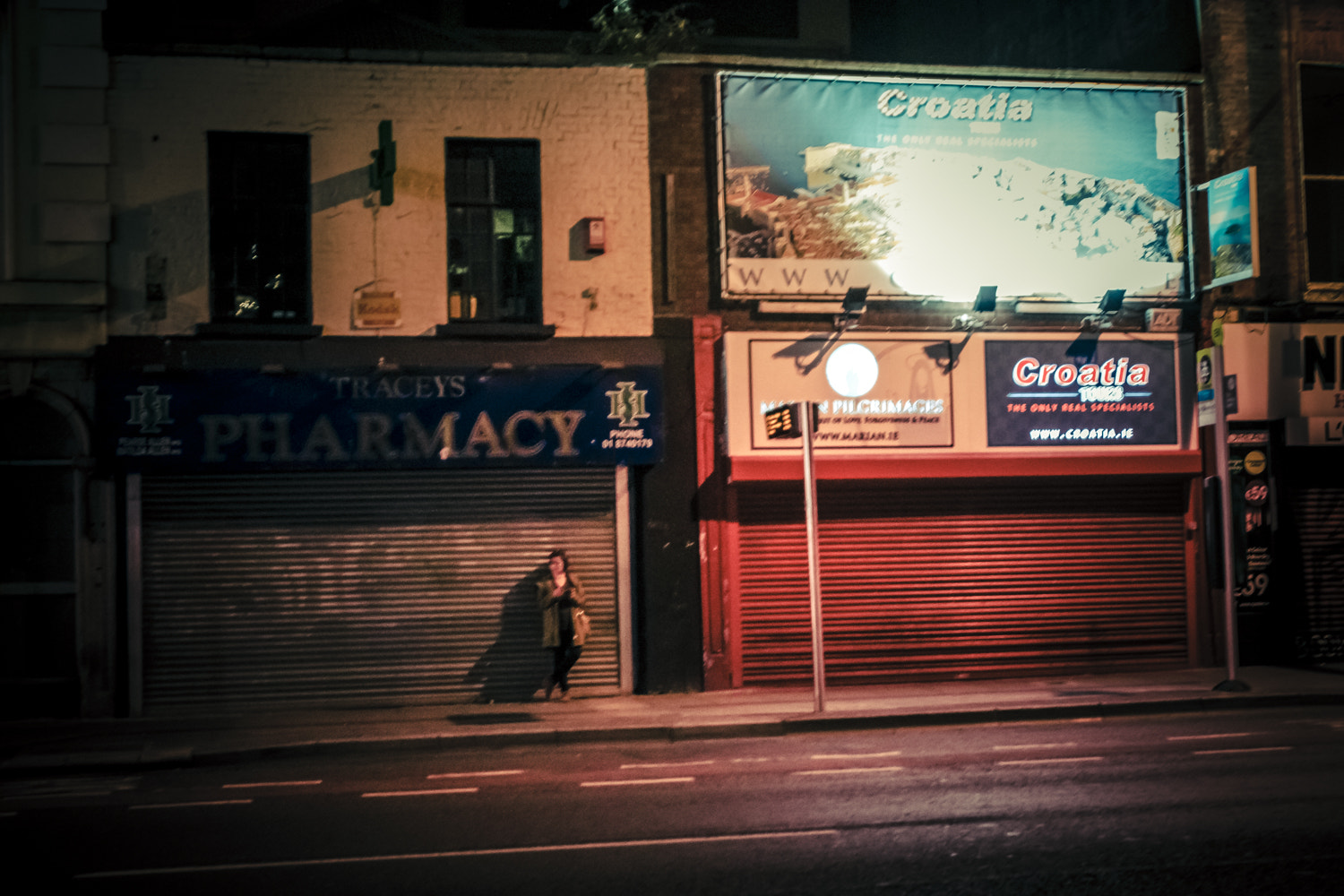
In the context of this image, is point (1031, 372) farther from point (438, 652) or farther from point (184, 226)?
point (184, 226)

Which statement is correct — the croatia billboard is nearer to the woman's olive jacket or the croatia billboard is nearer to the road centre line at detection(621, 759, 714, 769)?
the woman's olive jacket

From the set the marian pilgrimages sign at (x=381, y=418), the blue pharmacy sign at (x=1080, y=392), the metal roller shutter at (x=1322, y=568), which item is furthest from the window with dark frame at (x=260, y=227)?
the metal roller shutter at (x=1322, y=568)

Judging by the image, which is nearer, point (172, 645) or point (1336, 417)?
point (172, 645)

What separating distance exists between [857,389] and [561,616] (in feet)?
16.7

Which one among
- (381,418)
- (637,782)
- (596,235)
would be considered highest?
(596,235)

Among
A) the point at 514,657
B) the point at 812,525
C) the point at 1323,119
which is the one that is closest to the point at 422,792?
the point at 514,657

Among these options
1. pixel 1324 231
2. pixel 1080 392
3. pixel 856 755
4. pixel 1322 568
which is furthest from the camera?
pixel 1324 231

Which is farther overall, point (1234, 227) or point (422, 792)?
point (1234, 227)

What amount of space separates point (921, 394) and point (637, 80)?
19.2 ft

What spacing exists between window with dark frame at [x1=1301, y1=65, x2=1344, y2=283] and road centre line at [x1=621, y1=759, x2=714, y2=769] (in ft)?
41.4

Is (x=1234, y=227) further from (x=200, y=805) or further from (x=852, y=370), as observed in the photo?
(x=200, y=805)

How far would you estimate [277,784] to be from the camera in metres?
10.0

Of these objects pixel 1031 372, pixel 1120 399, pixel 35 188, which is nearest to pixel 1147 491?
pixel 1120 399

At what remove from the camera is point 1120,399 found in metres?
15.9
